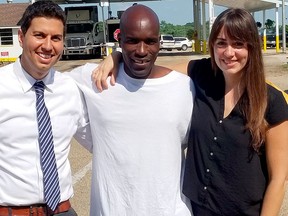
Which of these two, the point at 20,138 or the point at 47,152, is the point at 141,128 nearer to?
the point at 47,152

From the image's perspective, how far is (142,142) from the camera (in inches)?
113

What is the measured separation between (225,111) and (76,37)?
33.8 meters

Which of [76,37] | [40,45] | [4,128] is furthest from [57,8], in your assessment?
[76,37]

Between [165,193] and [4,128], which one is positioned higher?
[4,128]

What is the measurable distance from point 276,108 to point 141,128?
708 mm

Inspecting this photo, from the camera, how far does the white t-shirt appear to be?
2871 mm

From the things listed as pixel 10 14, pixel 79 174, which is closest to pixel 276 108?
pixel 79 174

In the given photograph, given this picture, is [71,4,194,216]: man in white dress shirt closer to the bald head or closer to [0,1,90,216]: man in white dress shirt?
the bald head

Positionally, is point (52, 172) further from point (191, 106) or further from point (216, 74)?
point (216, 74)

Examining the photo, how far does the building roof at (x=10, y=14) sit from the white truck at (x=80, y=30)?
5.84 m

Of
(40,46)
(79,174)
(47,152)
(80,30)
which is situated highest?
(80,30)

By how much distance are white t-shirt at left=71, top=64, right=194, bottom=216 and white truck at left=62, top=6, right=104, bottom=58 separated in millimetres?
33342

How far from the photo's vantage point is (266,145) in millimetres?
2717

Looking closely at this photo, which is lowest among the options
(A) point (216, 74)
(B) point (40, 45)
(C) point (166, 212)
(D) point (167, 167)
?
(C) point (166, 212)
